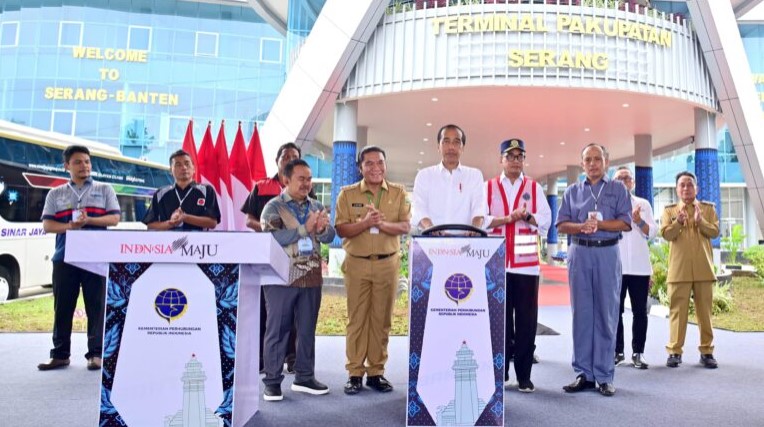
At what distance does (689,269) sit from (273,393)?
370 cm

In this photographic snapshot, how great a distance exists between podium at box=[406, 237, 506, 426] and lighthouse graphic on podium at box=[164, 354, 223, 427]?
98cm

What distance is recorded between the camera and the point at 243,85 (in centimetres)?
2934

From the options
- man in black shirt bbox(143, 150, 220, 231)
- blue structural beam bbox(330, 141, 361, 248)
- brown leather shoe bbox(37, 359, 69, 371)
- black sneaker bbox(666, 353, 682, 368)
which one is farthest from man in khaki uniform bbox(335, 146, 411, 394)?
blue structural beam bbox(330, 141, 361, 248)

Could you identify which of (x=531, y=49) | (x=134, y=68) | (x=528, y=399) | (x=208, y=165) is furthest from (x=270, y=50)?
(x=528, y=399)

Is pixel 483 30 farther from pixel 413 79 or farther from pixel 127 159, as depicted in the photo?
pixel 127 159

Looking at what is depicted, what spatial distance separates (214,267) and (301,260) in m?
1.27

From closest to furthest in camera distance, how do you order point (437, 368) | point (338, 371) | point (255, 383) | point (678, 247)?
point (437, 368), point (255, 383), point (338, 371), point (678, 247)

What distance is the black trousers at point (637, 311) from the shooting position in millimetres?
4426

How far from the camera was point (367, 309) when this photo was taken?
144 inches

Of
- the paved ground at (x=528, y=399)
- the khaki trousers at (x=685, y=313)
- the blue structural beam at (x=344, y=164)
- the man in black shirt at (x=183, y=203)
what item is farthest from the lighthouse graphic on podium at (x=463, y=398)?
the blue structural beam at (x=344, y=164)

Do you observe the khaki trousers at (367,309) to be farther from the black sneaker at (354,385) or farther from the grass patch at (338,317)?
the grass patch at (338,317)

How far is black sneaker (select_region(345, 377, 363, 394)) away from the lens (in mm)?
3463

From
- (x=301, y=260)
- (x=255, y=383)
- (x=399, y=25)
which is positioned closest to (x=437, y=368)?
(x=255, y=383)

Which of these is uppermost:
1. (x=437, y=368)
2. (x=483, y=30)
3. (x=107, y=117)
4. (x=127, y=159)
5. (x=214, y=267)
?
(x=107, y=117)
